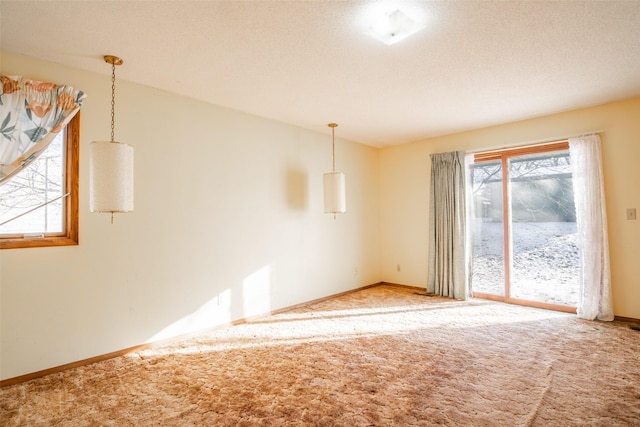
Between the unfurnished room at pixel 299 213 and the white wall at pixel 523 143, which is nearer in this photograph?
the unfurnished room at pixel 299 213

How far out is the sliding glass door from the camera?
4.00 m

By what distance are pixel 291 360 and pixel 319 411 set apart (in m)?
0.76

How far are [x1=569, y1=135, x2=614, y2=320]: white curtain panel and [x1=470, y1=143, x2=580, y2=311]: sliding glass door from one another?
0.74ft

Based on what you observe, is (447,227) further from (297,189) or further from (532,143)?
(297,189)

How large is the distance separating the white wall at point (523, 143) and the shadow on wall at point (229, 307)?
2.43 meters

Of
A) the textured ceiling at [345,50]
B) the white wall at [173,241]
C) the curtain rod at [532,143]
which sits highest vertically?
the textured ceiling at [345,50]

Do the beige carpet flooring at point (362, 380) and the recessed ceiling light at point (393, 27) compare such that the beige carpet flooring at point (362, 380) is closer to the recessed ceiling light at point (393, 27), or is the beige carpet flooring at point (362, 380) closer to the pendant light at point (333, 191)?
the pendant light at point (333, 191)

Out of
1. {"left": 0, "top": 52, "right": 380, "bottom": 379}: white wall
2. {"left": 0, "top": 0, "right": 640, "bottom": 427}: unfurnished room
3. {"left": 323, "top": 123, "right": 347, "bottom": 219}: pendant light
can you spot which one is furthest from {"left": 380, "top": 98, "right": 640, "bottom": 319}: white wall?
{"left": 323, "top": 123, "right": 347, "bottom": 219}: pendant light

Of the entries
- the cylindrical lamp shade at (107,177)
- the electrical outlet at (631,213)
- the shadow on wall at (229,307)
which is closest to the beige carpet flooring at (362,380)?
the shadow on wall at (229,307)

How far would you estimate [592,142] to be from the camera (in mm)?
3641

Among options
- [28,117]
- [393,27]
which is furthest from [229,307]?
[393,27]

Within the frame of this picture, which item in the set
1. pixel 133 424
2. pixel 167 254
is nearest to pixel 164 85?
pixel 167 254

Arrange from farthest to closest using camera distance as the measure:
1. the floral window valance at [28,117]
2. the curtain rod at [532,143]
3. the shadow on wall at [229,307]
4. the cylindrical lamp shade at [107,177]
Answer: the curtain rod at [532,143] < the shadow on wall at [229,307] < the cylindrical lamp shade at [107,177] < the floral window valance at [28,117]

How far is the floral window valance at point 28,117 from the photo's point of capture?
228 centimetres
